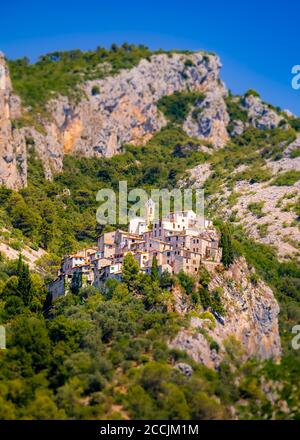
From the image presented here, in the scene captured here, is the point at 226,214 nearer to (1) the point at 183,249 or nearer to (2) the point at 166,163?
(2) the point at 166,163

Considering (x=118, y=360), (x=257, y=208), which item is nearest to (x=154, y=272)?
(x=118, y=360)

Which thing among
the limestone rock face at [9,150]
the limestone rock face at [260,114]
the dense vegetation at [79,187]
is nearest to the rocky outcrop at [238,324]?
the dense vegetation at [79,187]

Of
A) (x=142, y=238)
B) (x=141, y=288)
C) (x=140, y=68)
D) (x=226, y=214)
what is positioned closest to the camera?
(x=141, y=288)

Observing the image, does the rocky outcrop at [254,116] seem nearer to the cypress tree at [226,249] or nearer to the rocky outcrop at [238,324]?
the rocky outcrop at [238,324]

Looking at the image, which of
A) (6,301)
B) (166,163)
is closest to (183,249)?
(6,301)

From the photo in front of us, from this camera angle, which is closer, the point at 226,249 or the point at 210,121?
the point at 226,249

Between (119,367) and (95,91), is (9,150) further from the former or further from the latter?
(119,367)

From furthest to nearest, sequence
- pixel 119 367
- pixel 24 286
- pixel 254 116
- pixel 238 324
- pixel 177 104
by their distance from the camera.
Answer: pixel 254 116 → pixel 177 104 → pixel 24 286 → pixel 238 324 → pixel 119 367
